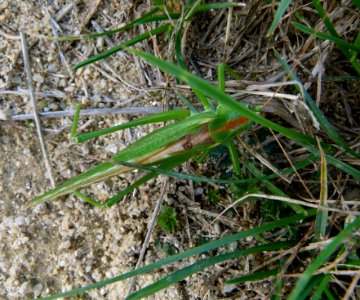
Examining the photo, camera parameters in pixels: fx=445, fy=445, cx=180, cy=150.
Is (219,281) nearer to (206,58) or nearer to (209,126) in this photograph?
(209,126)

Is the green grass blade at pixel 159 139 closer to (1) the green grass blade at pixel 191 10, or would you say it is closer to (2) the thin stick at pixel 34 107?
(1) the green grass blade at pixel 191 10

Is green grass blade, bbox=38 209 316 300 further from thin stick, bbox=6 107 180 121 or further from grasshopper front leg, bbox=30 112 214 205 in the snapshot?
thin stick, bbox=6 107 180 121

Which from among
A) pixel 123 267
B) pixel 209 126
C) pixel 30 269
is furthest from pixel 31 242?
pixel 209 126

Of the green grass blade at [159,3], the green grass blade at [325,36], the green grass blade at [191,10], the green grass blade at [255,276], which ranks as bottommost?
the green grass blade at [255,276]

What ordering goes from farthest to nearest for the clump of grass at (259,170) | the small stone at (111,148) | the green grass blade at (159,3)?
1. the small stone at (111,148)
2. the green grass blade at (159,3)
3. the clump of grass at (259,170)

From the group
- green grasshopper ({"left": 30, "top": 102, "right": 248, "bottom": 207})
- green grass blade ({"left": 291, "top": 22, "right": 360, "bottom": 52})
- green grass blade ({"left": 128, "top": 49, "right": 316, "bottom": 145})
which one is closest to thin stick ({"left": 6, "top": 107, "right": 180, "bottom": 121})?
green grasshopper ({"left": 30, "top": 102, "right": 248, "bottom": 207})

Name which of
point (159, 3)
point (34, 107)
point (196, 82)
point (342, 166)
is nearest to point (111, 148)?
point (34, 107)

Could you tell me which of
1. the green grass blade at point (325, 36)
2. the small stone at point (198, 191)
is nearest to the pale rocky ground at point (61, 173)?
the small stone at point (198, 191)
